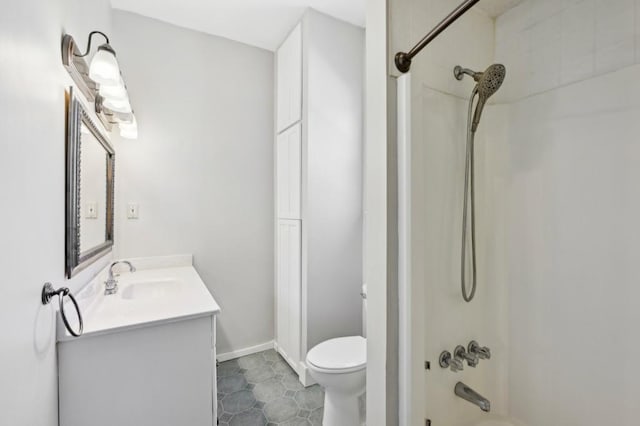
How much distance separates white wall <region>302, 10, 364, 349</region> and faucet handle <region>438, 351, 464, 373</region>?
1.11 m

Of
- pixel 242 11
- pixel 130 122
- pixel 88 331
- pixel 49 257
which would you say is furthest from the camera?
pixel 242 11

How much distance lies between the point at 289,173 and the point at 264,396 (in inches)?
63.4

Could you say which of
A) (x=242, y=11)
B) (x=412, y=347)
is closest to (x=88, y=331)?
(x=412, y=347)

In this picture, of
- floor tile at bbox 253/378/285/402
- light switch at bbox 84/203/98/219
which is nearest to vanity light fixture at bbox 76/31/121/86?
light switch at bbox 84/203/98/219

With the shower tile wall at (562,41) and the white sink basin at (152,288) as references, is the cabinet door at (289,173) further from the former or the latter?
the shower tile wall at (562,41)

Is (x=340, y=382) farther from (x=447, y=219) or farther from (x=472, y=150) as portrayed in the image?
(x=472, y=150)

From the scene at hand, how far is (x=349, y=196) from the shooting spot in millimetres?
2297

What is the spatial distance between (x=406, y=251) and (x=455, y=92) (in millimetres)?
722

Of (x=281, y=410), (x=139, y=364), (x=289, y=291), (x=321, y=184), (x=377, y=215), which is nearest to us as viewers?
(x=377, y=215)

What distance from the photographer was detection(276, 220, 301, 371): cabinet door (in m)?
2.21

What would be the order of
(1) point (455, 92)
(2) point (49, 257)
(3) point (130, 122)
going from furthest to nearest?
(3) point (130, 122), (1) point (455, 92), (2) point (49, 257)

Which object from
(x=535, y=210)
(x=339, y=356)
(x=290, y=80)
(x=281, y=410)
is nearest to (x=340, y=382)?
(x=339, y=356)

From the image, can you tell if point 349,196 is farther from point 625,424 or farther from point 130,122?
point 625,424

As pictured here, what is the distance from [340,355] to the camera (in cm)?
164
